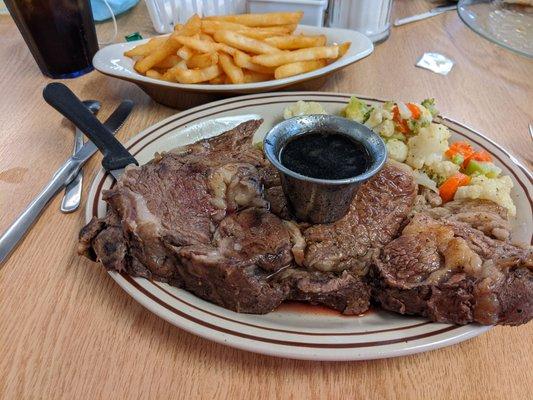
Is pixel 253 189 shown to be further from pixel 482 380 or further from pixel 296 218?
pixel 482 380

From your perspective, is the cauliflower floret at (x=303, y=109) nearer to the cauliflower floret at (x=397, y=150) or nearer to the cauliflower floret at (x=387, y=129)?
the cauliflower floret at (x=387, y=129)

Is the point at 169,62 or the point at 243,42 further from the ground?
the point at 243,42

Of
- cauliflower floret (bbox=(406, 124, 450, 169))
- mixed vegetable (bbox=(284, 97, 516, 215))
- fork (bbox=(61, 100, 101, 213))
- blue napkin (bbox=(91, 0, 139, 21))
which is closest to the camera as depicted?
mixed vegetable (bbox=(284, 97, 516, 215))

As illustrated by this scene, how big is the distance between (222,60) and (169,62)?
423 mm

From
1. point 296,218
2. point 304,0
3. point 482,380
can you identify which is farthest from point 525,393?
point 304,0

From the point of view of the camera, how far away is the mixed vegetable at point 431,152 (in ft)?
7.28

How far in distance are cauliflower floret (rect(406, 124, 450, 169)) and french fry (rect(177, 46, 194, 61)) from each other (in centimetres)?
160

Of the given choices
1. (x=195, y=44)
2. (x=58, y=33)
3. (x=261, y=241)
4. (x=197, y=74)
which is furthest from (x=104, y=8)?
(x=261, y=241)

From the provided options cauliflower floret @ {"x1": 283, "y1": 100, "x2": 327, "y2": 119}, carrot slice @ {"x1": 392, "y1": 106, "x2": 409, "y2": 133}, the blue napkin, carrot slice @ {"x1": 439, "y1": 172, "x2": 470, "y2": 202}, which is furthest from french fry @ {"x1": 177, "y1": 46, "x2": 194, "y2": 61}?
the blue napkin

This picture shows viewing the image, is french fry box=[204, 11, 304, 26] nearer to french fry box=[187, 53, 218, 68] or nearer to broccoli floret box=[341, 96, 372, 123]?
french fry box=[187, 53, 218, 68]

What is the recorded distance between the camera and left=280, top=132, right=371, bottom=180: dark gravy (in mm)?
1790

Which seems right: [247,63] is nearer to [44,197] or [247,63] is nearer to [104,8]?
[44,197]

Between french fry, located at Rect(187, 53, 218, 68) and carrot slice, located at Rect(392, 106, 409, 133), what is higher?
french fry, located at Rect(187, 53, 218, 68)

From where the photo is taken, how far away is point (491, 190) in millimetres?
2123
